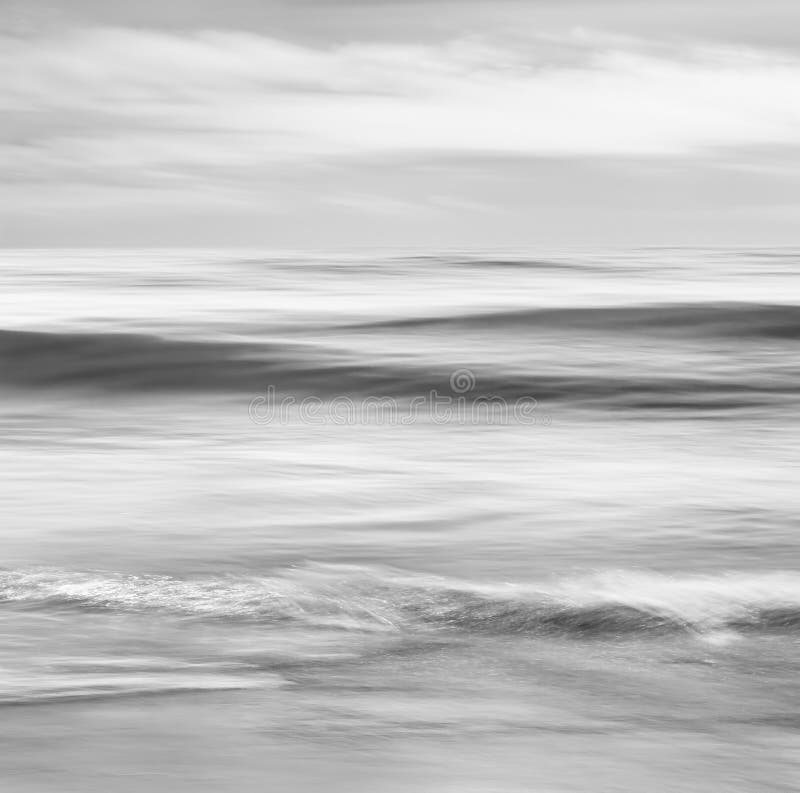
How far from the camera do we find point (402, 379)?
44.9 feet

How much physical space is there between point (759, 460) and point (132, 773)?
6.17 metres

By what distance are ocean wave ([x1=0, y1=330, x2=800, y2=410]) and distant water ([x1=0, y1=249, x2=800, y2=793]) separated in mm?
97

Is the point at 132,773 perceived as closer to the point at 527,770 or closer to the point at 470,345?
the point at 527,770

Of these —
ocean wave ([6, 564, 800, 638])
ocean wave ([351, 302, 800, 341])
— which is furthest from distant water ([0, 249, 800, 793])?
ocean wave ([351, 302, 800, 341])

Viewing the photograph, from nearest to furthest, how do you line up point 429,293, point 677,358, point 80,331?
point 677,358
point 80,331
point 429,293

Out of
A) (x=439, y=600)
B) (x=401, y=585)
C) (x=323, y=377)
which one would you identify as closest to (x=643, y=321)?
(x=323, y=377)

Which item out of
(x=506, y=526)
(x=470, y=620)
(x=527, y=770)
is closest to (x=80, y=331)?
(x=506, y=526)

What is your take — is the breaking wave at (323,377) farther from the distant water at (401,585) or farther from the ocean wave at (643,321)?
the ocean wave at (643,321)

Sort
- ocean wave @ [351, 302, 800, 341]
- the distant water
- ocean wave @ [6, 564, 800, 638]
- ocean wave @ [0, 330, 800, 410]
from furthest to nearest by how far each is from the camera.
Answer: ocean wave @ [351, 302, 800, 341] < ocean wave @ [0, 330, 800, 410] < ocean wave @ [6, 564, 800, 638] < the distant water

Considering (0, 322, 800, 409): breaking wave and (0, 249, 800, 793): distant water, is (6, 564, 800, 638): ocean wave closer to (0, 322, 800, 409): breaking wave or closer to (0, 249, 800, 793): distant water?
(0, 249, 800, 793): distant water

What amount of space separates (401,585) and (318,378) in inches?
361

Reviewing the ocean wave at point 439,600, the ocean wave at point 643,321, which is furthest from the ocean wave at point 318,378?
the ocean wave at point 439,600

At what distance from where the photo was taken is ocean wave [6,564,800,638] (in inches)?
161

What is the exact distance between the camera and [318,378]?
45.1ft
